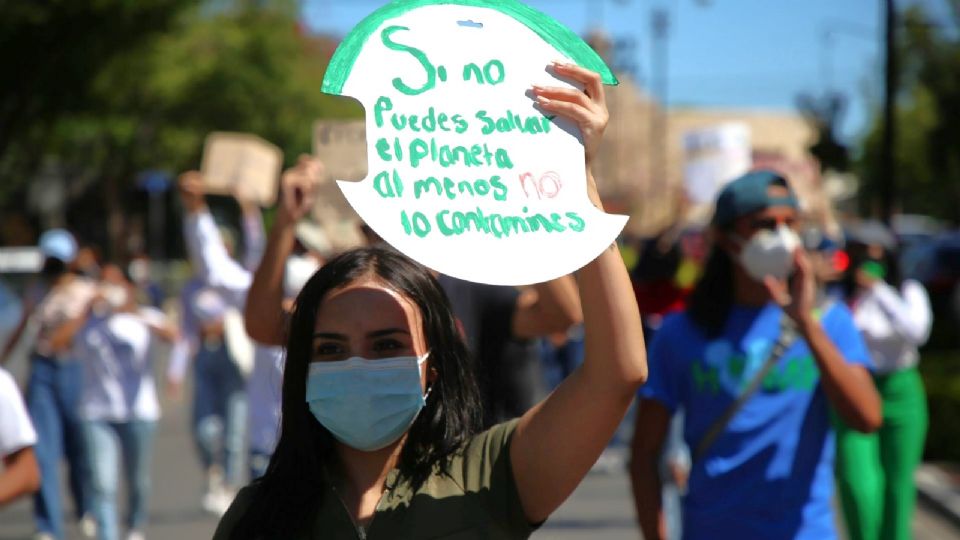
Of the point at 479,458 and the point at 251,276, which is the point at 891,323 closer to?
the point at 251,276

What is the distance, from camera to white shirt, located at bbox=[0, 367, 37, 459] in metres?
4.33

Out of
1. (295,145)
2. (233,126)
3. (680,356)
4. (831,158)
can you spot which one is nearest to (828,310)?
(680,356)

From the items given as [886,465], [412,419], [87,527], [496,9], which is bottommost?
[87,527]

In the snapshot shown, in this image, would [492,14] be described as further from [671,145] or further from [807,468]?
[671,145]

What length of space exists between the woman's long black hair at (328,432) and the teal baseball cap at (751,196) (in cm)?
184

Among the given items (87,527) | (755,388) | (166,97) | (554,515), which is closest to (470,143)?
(755,388)

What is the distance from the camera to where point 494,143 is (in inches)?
109

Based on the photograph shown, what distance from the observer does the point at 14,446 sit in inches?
171

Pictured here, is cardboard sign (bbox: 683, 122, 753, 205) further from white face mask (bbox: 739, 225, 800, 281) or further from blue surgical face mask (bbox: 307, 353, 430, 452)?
blue surgical face mask (bbox: 307, 353, 430, 452)

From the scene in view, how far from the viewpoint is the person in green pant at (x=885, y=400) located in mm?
6266

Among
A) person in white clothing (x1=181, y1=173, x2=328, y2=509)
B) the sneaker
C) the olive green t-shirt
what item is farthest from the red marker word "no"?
the sneaker

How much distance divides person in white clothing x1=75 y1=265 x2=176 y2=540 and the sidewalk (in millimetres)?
5171

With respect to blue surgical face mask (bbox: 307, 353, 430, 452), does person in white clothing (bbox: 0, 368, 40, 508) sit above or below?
below

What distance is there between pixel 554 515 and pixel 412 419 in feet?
25.9
